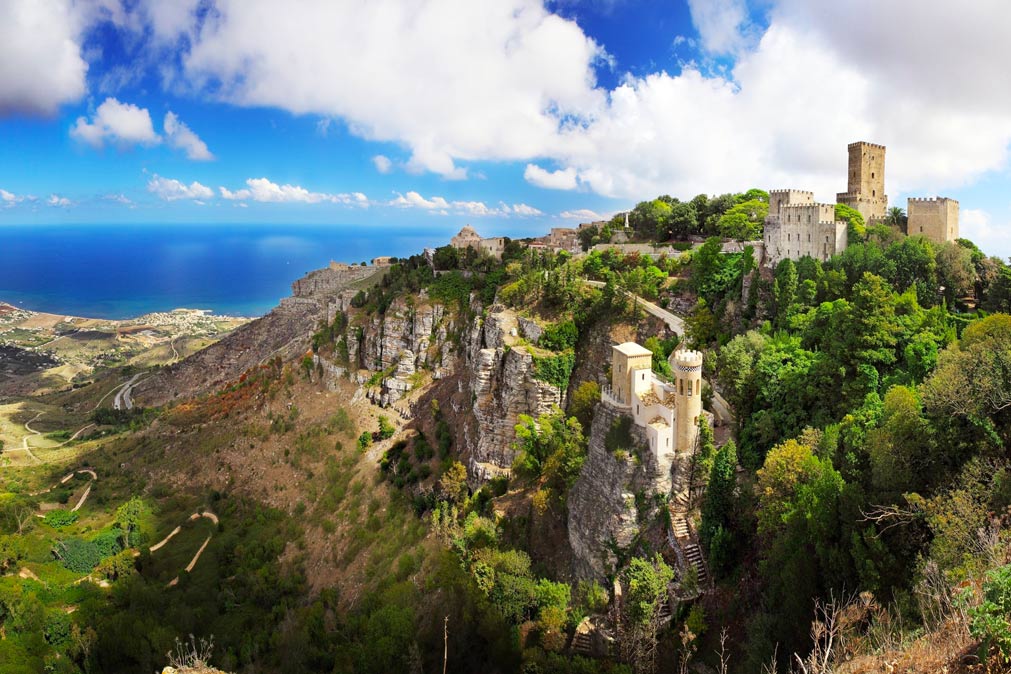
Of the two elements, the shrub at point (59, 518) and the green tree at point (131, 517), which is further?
the shrub at point (59, 518)

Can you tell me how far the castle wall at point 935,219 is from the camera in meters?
31.8

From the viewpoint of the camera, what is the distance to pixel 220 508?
43219mm

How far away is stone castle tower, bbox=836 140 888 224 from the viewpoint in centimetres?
3675

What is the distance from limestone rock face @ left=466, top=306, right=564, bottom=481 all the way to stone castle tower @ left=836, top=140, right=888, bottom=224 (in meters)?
21.1

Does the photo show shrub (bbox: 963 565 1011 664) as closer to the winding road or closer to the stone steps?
the stone steps

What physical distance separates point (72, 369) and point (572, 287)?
3839 inches

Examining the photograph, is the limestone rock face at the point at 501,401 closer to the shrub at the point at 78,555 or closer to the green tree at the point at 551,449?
the green tree at the point at 551,449

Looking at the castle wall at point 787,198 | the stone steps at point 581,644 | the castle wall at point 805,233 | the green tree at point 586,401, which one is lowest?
the stone steps at point 581,644

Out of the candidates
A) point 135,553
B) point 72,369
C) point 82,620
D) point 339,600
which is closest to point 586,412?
point 339,600

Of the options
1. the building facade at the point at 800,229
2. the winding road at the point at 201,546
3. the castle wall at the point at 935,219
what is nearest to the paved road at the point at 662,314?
the building facade at the point at 800,229

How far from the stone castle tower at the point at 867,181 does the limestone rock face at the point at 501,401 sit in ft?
69.4

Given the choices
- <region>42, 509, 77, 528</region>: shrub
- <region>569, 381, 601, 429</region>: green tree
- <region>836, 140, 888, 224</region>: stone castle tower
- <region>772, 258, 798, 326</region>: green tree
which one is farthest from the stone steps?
<region>42, 509, 77, 528</region>: shrub

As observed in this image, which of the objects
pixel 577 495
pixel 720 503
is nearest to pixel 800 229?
pixel 720 503

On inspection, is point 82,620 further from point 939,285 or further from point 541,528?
point 939,285
